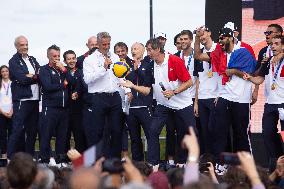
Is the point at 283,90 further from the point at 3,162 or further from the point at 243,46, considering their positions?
the point at 3,162

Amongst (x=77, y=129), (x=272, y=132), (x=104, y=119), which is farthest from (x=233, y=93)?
(x=77, y=129)

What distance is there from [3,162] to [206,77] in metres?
3.48

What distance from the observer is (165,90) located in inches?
393

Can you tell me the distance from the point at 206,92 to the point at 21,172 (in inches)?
238

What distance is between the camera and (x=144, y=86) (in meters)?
10.3

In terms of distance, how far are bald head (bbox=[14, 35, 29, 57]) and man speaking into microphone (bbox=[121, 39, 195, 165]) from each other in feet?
6.83

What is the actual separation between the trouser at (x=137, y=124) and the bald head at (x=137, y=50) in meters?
0.89

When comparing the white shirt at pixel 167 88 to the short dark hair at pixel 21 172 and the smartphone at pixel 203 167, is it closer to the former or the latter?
the smartphone at pixel 203 167

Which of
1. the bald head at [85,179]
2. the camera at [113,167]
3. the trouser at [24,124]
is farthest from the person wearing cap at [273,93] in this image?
the bald head at [85,179]

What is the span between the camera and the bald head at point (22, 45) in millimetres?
11312

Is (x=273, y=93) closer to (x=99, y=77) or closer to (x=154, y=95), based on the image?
(x=154, y=95)

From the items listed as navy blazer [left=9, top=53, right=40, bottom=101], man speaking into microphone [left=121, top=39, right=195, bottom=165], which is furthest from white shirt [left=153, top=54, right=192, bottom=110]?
navy blazer [left=9, top=53, right=40, bottom=101]

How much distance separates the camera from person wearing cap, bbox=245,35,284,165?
368 inches

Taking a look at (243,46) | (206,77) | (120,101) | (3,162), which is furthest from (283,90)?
(3,162)
